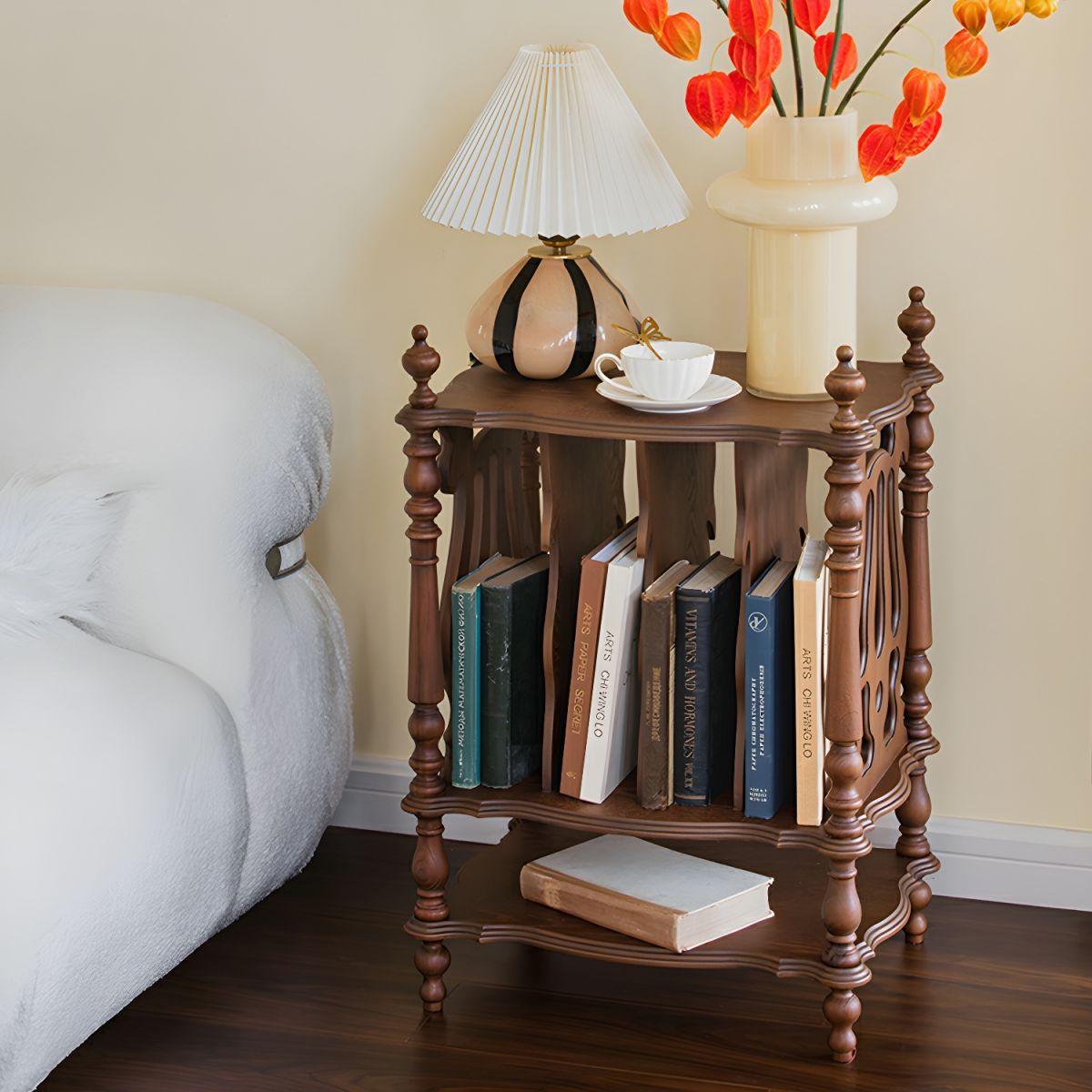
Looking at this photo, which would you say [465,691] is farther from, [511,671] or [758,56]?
[758,56]

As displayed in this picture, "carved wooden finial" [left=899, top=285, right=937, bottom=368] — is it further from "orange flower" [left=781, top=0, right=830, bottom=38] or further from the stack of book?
the stack of book

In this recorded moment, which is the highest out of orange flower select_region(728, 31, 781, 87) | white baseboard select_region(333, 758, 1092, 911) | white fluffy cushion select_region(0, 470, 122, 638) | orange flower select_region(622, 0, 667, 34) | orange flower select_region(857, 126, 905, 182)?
orange flower select_region(622, 0, 667, 34)

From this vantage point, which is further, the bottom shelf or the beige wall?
the beige wall

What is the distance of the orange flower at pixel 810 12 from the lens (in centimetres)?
155

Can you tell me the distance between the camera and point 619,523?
1845 mm

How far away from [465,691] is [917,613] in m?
0.55

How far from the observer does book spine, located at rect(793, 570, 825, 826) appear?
60.7 inches

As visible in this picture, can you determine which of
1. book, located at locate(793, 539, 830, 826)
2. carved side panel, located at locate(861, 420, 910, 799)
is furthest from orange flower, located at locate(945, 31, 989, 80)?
book, located at locate(793, 539, 830, 826)

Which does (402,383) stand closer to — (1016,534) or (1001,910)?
(1016,534)

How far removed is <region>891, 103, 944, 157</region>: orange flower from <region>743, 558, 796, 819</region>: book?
0.46m

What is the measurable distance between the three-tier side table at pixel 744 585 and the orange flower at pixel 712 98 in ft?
0.95

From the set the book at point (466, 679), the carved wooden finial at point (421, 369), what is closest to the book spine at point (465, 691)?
the book at point (466, 679)

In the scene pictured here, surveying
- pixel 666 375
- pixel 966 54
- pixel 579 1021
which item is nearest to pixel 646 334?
pixel 666 375

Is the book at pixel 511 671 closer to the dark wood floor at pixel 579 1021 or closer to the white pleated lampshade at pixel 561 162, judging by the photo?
the dark wood floor at pixel 579 1021
